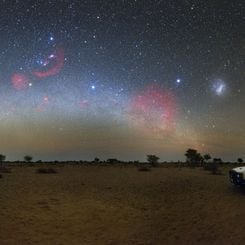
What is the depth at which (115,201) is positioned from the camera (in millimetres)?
19781

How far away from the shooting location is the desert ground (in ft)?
42.5

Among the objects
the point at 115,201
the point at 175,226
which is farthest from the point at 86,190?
the point at 175,226

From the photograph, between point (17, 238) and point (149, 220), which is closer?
point (17, 238)

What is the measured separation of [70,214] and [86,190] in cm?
770

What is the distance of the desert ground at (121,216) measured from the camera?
42.5 ft

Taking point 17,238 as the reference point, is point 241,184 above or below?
above

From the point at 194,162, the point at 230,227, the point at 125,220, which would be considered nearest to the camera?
the point at 230,227

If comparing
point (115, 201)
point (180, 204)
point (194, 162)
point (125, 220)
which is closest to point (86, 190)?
point (115, 201)

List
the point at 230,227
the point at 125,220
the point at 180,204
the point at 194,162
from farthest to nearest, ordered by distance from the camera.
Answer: the point at 194,162
the point at 180,204
the point at 125,220
the point at 230,227

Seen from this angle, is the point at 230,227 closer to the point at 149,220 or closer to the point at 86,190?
the point at 149,220

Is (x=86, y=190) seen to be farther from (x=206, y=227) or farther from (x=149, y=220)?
(x=206, y=227)

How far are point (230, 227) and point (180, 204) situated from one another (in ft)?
16.2

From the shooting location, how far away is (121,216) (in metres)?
16.3

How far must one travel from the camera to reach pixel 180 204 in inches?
746
